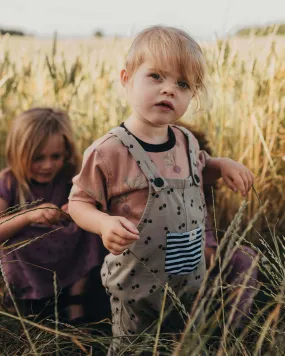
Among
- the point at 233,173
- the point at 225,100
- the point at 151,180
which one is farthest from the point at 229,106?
the point at 151,180

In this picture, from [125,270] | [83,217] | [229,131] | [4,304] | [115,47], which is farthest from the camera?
[115,47]

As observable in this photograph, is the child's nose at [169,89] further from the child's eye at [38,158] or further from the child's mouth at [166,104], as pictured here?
the child's eye at [38,158]

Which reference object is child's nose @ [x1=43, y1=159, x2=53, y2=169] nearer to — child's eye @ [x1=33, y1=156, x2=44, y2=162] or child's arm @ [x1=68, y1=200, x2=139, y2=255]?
child's eye @ [x1=33, y1=156, x2=44, y2=162]

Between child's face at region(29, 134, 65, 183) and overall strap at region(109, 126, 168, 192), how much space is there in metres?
0.67

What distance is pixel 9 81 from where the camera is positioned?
2.42 metres

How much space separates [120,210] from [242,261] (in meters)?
0.79

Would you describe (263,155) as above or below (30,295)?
above

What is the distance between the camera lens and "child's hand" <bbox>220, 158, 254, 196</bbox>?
4.72 feet

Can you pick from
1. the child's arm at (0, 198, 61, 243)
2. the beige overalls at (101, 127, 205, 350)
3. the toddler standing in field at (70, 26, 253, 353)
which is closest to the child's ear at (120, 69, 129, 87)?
the toddler standing in field at (70, 26, 253, 353)

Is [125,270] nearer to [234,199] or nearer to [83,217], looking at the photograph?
[83,217]

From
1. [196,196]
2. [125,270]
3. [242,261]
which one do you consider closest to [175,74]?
[196,196]

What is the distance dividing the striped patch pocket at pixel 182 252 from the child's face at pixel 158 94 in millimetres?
→ 277

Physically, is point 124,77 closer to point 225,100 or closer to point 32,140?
point 32,140

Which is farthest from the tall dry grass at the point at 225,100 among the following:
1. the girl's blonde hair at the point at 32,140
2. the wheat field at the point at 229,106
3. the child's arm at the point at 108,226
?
the child's arm at the point at 108,226
